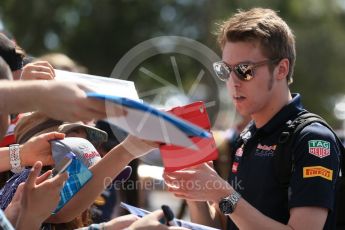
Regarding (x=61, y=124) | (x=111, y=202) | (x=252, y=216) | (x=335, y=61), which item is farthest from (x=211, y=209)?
(x=335, y=61)

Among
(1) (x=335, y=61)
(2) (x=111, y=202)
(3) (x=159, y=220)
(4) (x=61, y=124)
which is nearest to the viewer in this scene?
(3) (x=159, y=220)

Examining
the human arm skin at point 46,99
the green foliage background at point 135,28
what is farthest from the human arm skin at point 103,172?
the green foliage background at point 135,28

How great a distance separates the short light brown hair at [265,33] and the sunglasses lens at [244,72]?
0.40 feet

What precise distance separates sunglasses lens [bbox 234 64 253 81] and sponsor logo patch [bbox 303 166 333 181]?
60 centimetres

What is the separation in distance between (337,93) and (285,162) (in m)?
26.3

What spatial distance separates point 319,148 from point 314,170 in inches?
4.2

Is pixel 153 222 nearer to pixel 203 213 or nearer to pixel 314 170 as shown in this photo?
pixel 314 170

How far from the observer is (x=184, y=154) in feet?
9.36

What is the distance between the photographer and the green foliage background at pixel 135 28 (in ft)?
71.8

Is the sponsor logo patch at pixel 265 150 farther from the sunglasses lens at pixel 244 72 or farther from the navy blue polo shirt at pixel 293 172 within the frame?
the sunglasses lens at pixel 244 72

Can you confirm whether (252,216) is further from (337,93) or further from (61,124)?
(337,93)

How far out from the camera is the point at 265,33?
3.50 m

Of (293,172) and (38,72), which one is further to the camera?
(38,72)

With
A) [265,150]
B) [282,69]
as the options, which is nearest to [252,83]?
[282,69]
